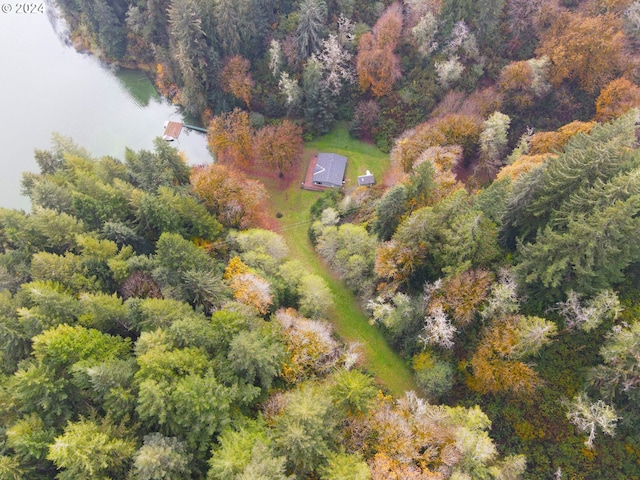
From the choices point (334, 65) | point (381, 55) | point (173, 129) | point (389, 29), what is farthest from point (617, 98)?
point (173, 129)

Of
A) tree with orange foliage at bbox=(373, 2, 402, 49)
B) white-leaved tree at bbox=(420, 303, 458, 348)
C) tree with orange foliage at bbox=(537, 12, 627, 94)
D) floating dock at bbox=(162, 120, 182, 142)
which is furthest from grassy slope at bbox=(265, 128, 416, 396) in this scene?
tree with orange foliage at bbox=(537, 12, 627, 94)

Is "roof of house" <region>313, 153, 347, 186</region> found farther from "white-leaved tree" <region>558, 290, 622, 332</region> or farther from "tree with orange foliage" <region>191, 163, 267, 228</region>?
"white-leaved tree" <region>558, 290, 622, 332</region>

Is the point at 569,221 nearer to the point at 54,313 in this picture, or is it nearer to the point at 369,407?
the point at 369,407

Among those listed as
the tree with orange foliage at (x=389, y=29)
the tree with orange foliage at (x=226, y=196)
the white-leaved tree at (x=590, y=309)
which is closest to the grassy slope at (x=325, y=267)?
the tree with orange foliage at (x=226, y=196)

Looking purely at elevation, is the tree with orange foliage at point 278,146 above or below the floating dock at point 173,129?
below

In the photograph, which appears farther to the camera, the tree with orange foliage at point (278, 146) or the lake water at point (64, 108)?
the lake water at point (64, 108)

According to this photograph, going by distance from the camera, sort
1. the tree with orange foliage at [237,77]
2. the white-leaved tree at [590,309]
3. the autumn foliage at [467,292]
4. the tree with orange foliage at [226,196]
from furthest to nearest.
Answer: the tree with orange foliage at [237,77] < the tree with orange foliage at [226,196] < the autumn foliage at [467,292] < the white-leaved tree at [590,309]

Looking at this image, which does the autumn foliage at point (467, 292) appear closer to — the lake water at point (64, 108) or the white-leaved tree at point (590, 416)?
the white-leaved tree at point (590, 416)
